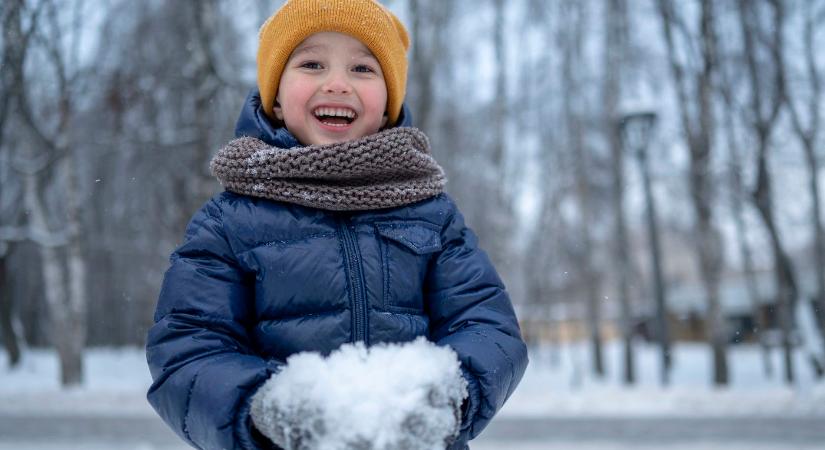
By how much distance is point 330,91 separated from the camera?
141 cm

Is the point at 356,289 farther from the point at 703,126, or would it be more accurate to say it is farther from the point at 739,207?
the point at 739,207

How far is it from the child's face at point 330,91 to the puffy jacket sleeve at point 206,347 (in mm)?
256

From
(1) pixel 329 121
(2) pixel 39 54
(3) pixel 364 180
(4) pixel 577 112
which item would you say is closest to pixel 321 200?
(3) pixel 364 180

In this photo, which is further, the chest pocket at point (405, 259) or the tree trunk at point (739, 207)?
the tree trunk at point (739, 207)

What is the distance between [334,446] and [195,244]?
1.86ft

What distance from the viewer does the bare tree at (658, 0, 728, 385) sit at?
35.6 feet

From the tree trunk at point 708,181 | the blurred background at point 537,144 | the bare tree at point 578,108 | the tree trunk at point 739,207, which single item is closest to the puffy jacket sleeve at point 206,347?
the blurred background at point 537,144

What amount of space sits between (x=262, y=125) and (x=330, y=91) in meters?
0.17

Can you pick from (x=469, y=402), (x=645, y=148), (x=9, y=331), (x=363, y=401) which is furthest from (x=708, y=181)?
(x=9, y=331)

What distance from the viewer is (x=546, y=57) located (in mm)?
16438

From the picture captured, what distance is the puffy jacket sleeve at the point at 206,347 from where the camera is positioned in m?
1.05

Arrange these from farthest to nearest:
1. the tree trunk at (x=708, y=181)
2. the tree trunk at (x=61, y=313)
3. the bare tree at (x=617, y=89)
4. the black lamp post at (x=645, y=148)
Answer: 1. the bare tree at (x=617, y=89)
2. the tree trunk at (x=61, y=313)
3. the tree trunk at (x=708, y=181)
4. the black lamp post at (x=645, y=148)

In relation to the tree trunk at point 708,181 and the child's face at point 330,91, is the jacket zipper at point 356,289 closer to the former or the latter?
the child's face at point 330,91

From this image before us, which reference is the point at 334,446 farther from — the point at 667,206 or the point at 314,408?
the point at 667,206
